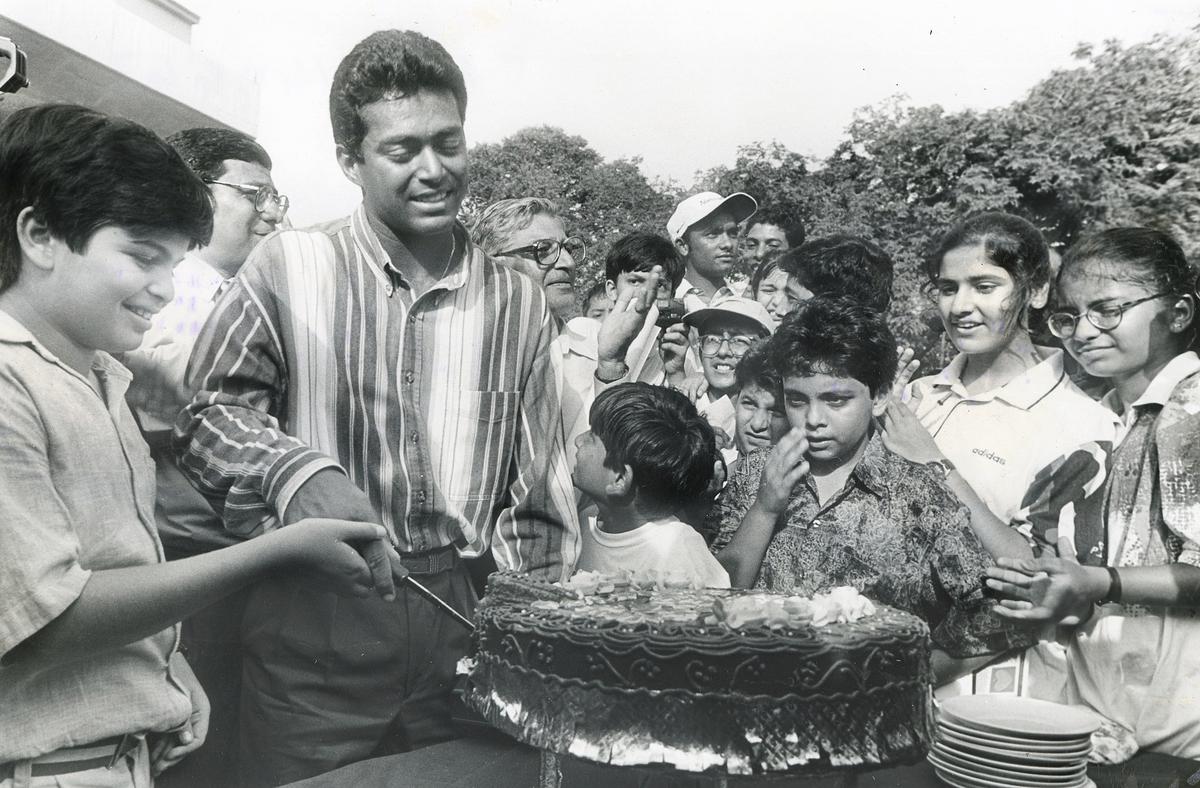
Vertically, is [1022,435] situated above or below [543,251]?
below

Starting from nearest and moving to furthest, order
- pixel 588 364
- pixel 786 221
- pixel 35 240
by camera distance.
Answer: pixel 35 240 → pixel 588 364 → pixel 786 221

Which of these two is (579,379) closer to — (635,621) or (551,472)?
(551,472)

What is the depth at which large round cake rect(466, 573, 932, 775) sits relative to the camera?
1.32 metres

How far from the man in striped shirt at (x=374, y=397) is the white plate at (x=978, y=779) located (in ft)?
3.01

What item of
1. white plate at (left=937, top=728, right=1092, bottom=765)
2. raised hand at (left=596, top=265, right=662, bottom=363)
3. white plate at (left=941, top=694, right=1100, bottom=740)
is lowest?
white plate at (left=937, top=728, right=1092, bottom=765)

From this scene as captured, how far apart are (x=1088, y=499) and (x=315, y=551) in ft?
5.08

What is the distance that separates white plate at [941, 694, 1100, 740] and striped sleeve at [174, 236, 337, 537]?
1197 millimetres

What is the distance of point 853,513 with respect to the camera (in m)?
2.05

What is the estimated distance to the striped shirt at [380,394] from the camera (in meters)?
1.90

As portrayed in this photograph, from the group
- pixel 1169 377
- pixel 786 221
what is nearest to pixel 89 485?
pixel 786 221

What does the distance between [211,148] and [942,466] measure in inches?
69.6

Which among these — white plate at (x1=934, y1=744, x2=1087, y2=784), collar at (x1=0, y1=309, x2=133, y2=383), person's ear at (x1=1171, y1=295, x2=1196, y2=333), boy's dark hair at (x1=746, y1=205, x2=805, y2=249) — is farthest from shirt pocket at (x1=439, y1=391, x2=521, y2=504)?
person's ear at (x1=1171, y1=295, x2=1196, y2=333)

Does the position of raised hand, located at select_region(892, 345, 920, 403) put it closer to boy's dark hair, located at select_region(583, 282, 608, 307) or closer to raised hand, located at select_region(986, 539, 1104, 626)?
raised hand, located at select_region(986, 539, 1104, 626)

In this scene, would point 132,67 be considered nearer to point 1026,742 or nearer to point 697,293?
point 697,293
